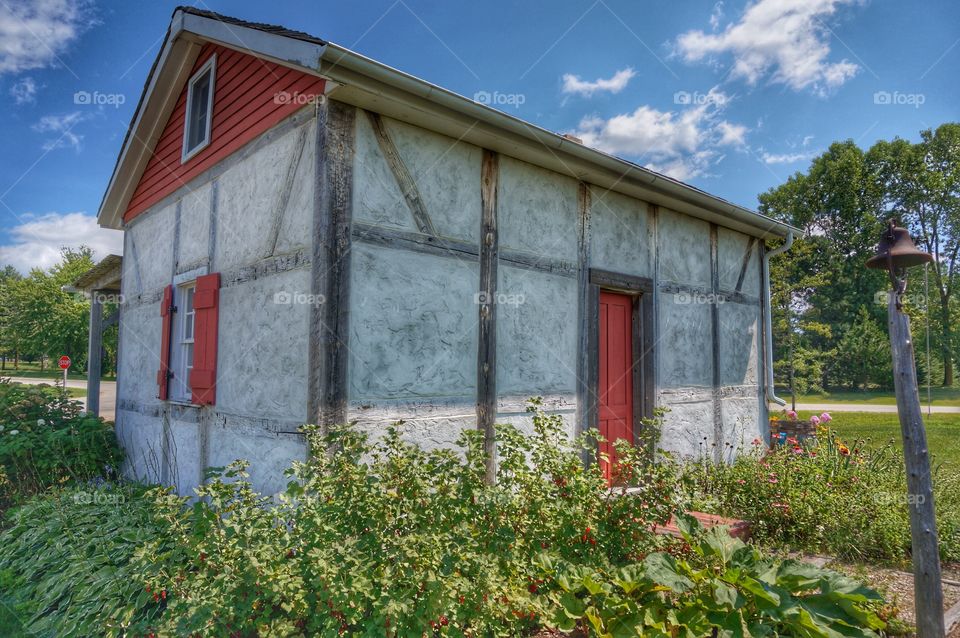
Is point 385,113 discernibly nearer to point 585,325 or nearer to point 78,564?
point 585,325

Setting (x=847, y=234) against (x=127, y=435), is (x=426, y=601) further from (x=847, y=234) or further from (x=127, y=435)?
(x=847, y=234)

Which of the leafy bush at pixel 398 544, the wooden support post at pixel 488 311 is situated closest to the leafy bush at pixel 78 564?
the leafy bush at pixel 398 544

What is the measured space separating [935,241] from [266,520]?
36.5m

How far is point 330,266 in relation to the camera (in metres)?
4.25

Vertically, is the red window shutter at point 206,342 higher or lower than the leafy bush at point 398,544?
higher

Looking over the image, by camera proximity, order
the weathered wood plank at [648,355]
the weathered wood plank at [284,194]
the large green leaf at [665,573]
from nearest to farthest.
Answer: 1. the large green leaf at [665,573]
2. the weathered wood plank at [284,194]
3. the weathered wood plank at [648,355]

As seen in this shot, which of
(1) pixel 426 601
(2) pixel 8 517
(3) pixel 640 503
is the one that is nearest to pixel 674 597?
(3) pixel 640 503

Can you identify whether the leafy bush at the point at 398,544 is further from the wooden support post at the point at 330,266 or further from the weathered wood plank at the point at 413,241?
the weathered wood plank at the point at 413,241

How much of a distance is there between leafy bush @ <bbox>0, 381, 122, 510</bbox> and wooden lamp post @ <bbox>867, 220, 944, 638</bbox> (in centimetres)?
803

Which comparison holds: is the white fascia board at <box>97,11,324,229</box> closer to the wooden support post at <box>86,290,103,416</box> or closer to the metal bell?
the wooden support post at <box>86,290,103,416</box>

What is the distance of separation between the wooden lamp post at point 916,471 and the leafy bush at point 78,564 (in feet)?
14.5

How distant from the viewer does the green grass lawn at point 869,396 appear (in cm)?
2525

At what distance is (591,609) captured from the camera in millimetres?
2787

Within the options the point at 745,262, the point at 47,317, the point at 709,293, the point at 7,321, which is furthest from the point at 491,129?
the point at 7,321
